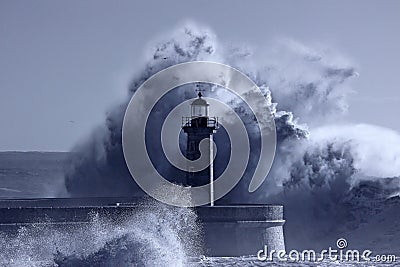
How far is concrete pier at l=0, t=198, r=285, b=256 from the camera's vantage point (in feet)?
114

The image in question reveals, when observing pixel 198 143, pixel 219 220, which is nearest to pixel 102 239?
pixel 219 220

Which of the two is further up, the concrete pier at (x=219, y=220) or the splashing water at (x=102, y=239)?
the concrete pier at (x=219, y=220)

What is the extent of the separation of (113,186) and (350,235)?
31.0ft

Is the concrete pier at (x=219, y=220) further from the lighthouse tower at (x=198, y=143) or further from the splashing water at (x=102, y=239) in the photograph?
the lighthouse tower at (x=198, y=143)

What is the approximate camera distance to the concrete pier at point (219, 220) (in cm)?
3478

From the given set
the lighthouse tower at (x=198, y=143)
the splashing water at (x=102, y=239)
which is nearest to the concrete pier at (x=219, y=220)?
the splashing water at (x=102, y=239)

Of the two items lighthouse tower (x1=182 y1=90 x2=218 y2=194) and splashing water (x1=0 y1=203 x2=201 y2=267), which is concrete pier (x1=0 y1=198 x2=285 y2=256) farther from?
lighthouse tower (x1=182 y1=90 x2=218 y2=194)

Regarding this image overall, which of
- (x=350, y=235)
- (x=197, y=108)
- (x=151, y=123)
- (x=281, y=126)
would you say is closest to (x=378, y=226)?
(x=350, y=235)

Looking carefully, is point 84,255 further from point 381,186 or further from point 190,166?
point 381,186

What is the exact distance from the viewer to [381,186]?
2176 inches

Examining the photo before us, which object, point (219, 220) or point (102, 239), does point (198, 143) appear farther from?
point (102, 239)

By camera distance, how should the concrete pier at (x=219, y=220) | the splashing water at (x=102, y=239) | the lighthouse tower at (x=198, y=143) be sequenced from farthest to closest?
the lighthouse tower at (x=198, y=143), the concrete pier at (x=219, y=220), the splashing water at (x=102, y=239)

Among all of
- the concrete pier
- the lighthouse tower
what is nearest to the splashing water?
the concrete pier

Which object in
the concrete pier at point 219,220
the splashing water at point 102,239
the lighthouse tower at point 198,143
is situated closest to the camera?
the splashing water at point 102,239
